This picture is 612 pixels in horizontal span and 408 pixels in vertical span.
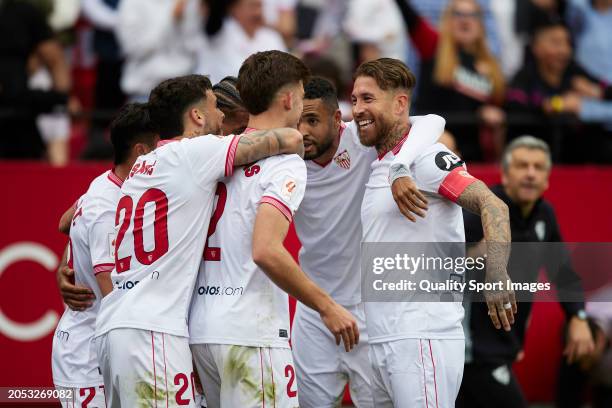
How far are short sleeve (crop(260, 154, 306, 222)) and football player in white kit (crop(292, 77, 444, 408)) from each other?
1.27 meters

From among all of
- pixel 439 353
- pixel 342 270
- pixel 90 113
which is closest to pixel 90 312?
pixel 342 270

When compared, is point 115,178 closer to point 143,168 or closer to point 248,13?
point 143,168

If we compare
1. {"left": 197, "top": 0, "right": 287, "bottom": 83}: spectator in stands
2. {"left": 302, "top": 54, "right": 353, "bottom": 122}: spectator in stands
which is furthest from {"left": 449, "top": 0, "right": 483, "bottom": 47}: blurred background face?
{"left": 197, "top": 0, "right": 287, "bottom": 83}: spectator in stands

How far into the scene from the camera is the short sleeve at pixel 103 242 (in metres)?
6.97

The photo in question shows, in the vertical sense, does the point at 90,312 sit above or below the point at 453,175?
below

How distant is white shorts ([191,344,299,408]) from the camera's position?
241 inches

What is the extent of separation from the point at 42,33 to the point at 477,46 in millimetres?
4322

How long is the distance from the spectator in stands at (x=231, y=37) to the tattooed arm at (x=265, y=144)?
4768 mm

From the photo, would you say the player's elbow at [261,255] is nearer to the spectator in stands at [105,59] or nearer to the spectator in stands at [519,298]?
the spectator in stands at [519,298]

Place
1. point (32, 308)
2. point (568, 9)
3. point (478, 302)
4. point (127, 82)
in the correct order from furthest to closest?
point (568, 9) → point (127, 82) → point (32, 308) → point (478, 302)

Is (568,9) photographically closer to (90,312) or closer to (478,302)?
(478,302)

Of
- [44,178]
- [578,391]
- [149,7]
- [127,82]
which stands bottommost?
[578,391]

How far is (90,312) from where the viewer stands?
290 inches

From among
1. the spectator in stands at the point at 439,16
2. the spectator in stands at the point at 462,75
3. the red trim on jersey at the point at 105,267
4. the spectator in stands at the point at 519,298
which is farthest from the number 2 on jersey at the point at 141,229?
the spectator in stands at the point at 439,16
